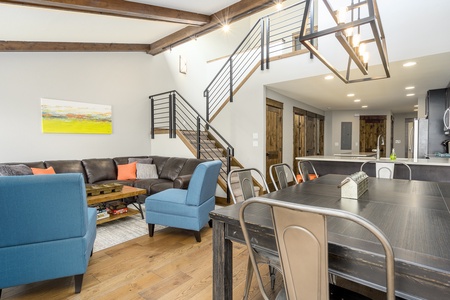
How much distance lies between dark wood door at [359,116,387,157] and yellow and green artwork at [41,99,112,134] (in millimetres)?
7892

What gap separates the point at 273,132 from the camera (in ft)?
18.2

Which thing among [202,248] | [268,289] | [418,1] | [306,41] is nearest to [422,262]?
[268,289]

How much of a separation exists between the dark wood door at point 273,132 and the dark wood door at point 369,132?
4.21 metres

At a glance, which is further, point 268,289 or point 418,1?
point 418,1

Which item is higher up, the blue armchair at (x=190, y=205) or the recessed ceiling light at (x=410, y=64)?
the recessed ceiling light at (x=410, y=64)

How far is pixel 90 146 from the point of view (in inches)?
203

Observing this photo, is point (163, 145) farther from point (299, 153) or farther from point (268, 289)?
point (268, 289)

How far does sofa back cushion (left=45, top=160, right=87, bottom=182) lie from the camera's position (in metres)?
4.34

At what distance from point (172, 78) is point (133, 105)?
53.1 inches

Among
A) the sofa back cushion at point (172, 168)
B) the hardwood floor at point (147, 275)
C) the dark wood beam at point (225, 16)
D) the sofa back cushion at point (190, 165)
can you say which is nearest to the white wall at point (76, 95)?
the sofa back cushion at point (172, 168)

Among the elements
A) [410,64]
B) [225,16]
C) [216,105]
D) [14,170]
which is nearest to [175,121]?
[216,105]

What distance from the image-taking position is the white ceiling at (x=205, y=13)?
3256 mm

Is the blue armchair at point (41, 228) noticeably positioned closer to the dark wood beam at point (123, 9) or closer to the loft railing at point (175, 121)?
the dark wood beam at point (123, 9)

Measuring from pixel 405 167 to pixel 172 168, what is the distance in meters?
4.11
